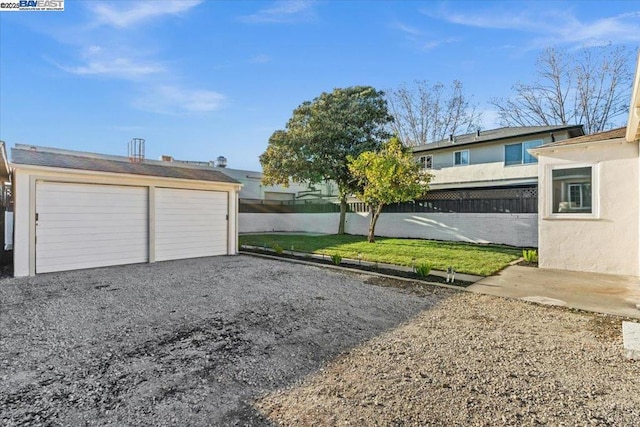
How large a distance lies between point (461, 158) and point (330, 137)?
287 inches

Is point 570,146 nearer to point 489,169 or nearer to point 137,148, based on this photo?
point 489,169

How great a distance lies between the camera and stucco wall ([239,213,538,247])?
37.0ft

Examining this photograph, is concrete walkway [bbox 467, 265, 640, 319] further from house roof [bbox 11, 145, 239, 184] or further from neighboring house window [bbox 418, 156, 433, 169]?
neighboring house window [bbox 418, 156, 433, 169]

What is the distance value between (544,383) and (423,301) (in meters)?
2.53

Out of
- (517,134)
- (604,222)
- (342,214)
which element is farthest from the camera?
(342,214)

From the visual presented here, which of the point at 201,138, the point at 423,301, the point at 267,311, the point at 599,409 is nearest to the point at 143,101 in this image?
the point at 201,138

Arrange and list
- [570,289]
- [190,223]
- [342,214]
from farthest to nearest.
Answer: [342,214]
[190,223]
[570,289]

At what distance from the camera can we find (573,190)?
7.40 m

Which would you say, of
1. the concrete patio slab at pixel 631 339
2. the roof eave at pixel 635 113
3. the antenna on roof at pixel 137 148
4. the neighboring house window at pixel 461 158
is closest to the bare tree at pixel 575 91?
the neighboring house window at pixel 461 158

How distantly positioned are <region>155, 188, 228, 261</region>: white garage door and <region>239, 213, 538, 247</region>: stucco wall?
24.5ft

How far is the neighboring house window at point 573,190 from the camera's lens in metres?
7.18

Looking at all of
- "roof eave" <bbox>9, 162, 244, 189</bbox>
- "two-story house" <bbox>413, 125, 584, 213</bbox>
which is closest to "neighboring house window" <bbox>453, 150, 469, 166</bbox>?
"two-story house" <bbox>413, 125, 584, 213</bbox>

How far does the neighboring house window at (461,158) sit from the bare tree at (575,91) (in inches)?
349

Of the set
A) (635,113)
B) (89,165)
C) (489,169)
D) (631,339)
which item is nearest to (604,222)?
(635,113)
